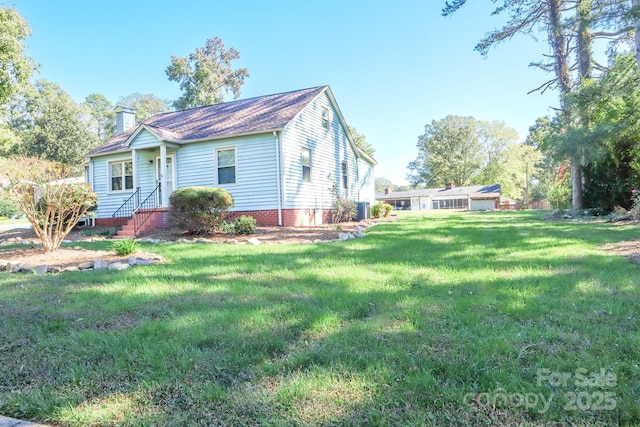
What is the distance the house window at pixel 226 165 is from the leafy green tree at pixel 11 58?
27.0ft

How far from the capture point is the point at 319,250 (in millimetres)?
6598

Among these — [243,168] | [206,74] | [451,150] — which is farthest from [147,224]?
[451,150]

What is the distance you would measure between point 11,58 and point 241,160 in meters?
9.29

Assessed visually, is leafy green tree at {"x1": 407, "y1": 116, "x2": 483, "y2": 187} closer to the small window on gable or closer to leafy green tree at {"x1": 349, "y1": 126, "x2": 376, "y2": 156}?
leafy green tree at {"x1": 349, "y1": 126, "x2": 376, "y2": 156}

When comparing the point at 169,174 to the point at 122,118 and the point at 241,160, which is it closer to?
the point at 241,160

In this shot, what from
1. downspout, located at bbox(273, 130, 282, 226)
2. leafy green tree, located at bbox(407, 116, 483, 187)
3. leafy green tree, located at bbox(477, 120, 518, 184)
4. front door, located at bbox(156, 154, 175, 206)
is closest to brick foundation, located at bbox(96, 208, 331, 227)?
downspout, located at bbox(273, 130, 282, 226)

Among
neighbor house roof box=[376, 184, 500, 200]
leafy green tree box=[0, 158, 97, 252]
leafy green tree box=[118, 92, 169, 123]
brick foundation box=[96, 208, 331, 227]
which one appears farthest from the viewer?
neighbor house roof box=[376, 184, 500, 200]

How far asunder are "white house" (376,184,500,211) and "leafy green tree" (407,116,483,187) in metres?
5.68

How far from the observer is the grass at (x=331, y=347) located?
177cm

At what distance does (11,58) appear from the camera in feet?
42.9

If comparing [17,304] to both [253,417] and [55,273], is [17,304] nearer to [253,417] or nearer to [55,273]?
[55,273]

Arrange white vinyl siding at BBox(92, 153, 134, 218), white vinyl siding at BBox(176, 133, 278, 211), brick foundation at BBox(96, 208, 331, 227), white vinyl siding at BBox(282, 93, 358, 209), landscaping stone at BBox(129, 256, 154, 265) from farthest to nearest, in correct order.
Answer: white vinyl siding at BBox(92, 153, 134, 218) < white vinyl siding at BBox(282, 93, 358, 209) < white vinyl siding at BBox(176, 133, 278, 211) < brick foundation at BBox(96, 208, 331, 227) < landscaping stone at BBox(129, 256, 154, 265)

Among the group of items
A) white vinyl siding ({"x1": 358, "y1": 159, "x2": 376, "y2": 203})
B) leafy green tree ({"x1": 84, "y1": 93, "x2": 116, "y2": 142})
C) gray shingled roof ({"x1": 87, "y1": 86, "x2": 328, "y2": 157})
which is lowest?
white vinyl siding ({"x1": 358, "y1": 159, "x2": 376, "y2": 203})

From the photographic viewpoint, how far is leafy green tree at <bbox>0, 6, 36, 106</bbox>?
42.0 ft
